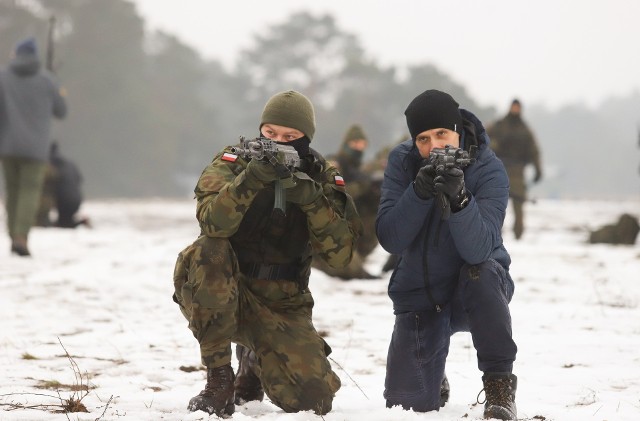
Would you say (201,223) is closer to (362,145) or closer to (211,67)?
(362,145)

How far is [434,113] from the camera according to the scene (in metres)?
2.94

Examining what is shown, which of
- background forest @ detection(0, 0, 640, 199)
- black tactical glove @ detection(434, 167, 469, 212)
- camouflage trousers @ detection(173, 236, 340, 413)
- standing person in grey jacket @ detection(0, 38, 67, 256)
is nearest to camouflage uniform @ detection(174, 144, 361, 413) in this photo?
camouflage trousers @ detection(173, 236, 340, 413)

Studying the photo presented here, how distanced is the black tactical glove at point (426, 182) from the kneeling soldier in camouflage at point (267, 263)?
0.42 m

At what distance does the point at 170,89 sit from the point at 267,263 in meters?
39.4

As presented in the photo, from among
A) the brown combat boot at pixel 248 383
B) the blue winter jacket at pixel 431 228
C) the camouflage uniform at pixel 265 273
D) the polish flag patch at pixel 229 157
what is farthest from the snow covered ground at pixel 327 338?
the polish flag patch at pixel 229 157

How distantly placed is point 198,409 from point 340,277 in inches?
168

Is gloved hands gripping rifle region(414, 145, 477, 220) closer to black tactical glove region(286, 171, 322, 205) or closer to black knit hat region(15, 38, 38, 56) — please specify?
black tactical glove region(286, 171, 322, 205)

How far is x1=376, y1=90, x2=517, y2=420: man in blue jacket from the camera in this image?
280cm

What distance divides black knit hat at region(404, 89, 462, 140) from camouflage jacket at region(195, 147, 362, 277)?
0.44 m

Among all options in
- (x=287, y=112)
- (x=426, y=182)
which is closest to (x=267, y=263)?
(x=287, y=112)

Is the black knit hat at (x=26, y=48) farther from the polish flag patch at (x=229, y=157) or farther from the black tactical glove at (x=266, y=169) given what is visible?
the black tactical glove at (x=266, y=169)

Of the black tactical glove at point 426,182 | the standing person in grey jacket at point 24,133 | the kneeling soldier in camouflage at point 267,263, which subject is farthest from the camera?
the standing person in grey jacket at point 24,133

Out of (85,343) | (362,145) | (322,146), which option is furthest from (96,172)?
(85,343)

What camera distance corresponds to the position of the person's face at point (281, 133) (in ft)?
10.3
